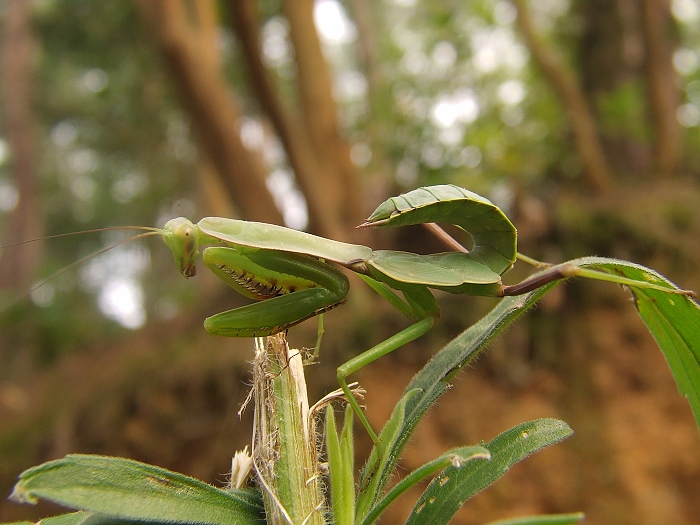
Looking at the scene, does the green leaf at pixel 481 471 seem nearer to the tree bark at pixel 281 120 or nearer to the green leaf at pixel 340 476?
the green leaf at pixel 340 476

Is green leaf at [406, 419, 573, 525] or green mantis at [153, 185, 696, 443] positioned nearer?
green leaf at [406, 419, 573, 525]

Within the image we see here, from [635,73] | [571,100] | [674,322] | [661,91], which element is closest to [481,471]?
[674,322]

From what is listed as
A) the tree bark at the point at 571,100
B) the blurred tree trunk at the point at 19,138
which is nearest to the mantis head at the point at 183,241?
the tree bark at the point at 571,100

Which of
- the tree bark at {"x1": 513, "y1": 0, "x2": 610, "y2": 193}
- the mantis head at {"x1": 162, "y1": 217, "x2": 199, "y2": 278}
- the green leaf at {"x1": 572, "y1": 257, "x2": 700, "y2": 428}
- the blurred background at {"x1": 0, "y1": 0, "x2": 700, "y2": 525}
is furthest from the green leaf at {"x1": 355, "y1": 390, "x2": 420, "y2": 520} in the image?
the tree bark at {"x1": 513, "y1": 0, "x2": 610, "y2": 193}

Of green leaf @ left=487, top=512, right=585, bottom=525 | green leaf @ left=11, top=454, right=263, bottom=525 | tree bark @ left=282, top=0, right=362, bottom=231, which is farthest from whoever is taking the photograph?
tree bark @ left=282, top=0, right=362, bottom=231

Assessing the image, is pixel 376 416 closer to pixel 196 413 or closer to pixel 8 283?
pixel 196 413

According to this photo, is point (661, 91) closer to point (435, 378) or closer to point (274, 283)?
point (274, 283)

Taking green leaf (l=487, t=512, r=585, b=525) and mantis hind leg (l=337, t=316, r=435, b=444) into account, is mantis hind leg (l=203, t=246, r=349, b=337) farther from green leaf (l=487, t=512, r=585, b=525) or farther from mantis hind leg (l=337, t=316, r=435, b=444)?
green leaf (l=487, t=512, r=585, b=525)
